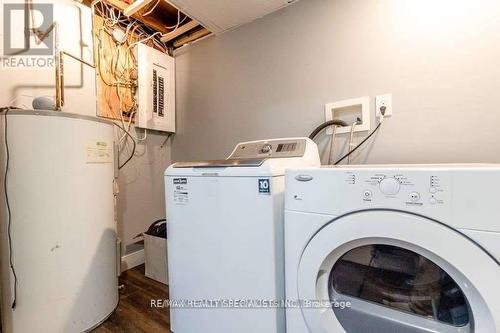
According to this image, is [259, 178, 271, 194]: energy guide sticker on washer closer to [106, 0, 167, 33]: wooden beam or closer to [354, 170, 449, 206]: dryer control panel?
[354, 170, 449, 206]: dryer control panel

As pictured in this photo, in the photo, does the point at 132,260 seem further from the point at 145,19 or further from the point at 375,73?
the point at 375,73

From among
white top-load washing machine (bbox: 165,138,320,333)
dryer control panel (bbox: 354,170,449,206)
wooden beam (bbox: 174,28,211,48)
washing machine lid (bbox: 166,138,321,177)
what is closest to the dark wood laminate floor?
white top-load washing machine (bbox: 165,138,320,333)

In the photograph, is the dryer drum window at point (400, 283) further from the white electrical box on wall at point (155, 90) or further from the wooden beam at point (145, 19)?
the wooden beam at point (145, 19)

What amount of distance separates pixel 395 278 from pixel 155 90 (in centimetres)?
198

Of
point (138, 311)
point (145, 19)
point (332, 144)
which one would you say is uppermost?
point (145, 19)

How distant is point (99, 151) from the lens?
1215 millimetres

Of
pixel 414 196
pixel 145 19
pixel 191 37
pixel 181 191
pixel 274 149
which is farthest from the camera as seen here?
pixel 191 37

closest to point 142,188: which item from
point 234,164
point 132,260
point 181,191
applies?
point 132,260

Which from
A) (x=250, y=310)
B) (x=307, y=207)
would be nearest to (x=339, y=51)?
(x=307, y=207)

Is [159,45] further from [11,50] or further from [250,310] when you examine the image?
[250,310]

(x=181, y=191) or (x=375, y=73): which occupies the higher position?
(x=375, y=73)

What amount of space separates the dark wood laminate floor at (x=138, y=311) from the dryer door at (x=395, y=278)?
0.92 metres

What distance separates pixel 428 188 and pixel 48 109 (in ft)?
4.94

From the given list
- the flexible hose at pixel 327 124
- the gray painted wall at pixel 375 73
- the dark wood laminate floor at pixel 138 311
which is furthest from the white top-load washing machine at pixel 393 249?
the dark wood laminate floor at pixel 138 311
